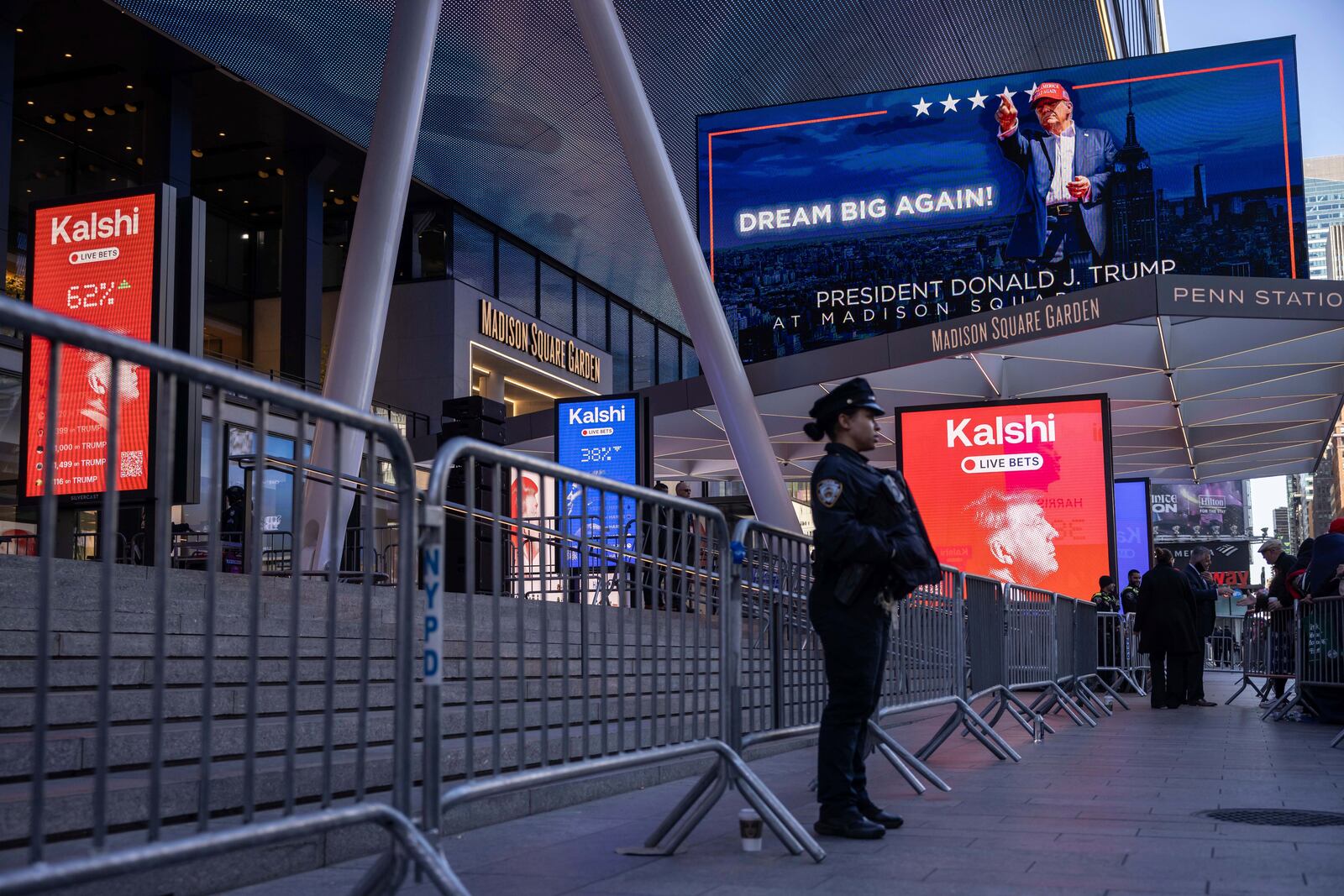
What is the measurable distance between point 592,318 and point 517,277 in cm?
499

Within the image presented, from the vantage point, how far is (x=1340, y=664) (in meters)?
11.6

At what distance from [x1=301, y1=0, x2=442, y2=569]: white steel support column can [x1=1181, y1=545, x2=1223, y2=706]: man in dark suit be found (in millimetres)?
9995

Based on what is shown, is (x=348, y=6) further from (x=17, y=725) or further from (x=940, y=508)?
(x=17, y=725)

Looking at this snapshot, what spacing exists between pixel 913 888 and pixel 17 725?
11.7 feet

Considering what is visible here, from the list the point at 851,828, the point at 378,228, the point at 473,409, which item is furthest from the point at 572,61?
the point at 851,828

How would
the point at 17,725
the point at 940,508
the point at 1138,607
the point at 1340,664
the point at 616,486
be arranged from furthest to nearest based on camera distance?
the point at 940,508, the point at 1138,607, the point at 1340,664, the point at 17,725, the point at 616,486

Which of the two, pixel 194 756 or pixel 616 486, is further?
pixel 194 756

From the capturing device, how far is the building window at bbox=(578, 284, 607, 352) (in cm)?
4444

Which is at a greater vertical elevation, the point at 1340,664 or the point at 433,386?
the point at 433,386

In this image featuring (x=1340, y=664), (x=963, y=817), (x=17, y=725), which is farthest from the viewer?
(x=1340, y=664)

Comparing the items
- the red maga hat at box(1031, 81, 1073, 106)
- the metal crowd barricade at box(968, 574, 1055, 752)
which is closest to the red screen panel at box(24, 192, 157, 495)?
the metal crowd barricade at box(968, 574, 1055, 752)

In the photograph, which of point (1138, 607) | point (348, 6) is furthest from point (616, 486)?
point (348, 6)

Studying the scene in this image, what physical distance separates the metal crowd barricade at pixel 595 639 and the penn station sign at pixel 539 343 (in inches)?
1272

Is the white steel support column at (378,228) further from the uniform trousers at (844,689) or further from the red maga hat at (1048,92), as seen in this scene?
the red maga hat at (1048,92)
